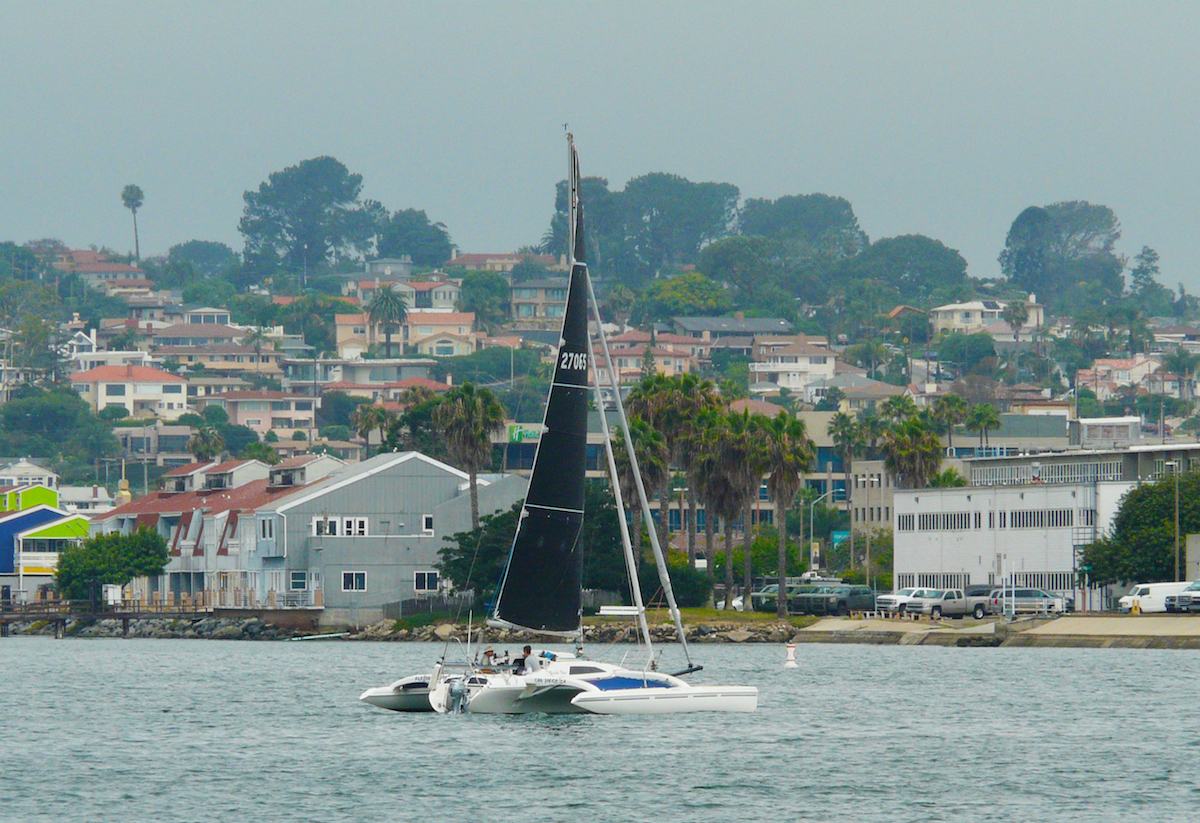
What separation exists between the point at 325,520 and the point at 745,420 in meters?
26.6

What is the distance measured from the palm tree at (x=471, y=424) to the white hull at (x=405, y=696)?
62094mm

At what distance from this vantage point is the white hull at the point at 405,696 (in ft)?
192

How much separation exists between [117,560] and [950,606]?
5622cm

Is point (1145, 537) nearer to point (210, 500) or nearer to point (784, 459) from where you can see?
point (784, 459)

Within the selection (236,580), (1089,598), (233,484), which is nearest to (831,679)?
(1089,598)

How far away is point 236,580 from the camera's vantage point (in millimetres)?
132375

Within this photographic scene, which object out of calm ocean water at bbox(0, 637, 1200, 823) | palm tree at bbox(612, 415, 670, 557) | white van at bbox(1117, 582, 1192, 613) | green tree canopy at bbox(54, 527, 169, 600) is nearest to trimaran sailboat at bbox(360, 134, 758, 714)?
calm ocean water at bbox(0, 637, 1200, 823)

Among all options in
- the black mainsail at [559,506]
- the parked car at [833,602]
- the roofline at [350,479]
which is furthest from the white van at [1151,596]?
the black mainsail at [559,506]

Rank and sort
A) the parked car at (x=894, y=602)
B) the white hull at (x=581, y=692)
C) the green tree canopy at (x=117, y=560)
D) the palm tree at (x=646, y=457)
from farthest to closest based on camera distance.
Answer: the green tree canopy at (x=117, y=560)
the palm tree at (x=646, y=457)
the parked car at (x=894, y=602)
the white hull at (x=581, y=692)

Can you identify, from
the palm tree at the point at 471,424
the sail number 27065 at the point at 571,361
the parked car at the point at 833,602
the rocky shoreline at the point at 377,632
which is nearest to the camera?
the sail number 27065 at the point at 571,361

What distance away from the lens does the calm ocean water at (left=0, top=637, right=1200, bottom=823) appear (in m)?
43.1

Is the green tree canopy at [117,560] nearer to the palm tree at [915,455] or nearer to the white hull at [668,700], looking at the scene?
the palm tree at [915,455]

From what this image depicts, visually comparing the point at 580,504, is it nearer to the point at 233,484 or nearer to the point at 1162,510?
the point at 1162,510

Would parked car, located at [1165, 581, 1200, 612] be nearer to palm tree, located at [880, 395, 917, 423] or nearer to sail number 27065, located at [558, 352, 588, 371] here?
sail number 27065, located at [558, 352, 588, 371]
